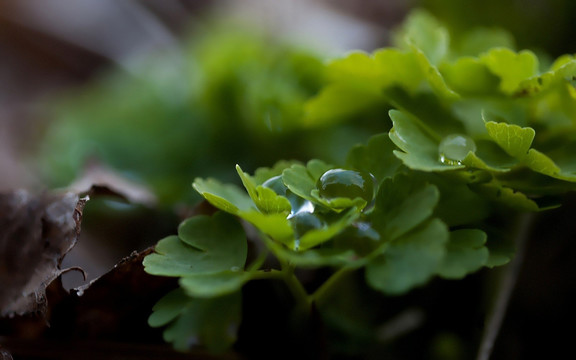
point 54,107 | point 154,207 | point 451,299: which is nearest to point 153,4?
point 54,107

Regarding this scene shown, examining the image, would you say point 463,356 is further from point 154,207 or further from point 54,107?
point 54,107

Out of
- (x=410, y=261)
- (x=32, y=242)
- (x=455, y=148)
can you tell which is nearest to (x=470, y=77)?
(x=455, y=148)

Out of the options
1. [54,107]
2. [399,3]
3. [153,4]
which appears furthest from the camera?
[153,4]

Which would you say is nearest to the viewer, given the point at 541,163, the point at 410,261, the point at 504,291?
the point at 410,261

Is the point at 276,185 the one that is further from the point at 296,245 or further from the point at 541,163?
the point at 541,163

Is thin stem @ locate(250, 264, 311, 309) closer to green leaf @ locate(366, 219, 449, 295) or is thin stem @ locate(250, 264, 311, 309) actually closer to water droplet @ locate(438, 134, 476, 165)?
green leaf @ locate(366, 219, 449, 295)
